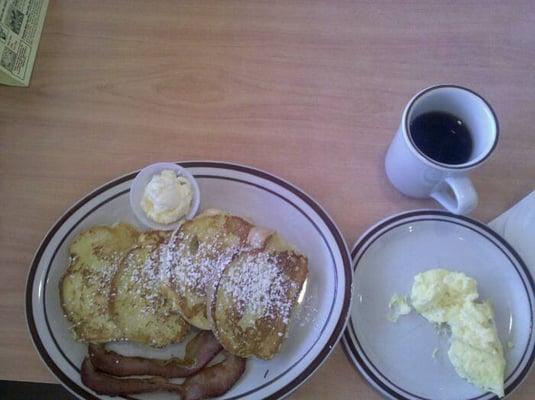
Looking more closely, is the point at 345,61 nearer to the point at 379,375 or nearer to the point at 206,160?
the point at 206,160

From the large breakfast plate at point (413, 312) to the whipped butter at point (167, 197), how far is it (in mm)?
356

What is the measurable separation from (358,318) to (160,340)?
38 cm

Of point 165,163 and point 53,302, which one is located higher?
point 165,163

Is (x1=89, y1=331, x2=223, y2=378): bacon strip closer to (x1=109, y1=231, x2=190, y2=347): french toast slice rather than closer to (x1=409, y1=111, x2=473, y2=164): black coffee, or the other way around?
(x1=109, y1=231, x2=190, y2=347): french toast slice

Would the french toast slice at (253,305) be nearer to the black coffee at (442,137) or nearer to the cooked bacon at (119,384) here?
the cooked bacon at (119,384)

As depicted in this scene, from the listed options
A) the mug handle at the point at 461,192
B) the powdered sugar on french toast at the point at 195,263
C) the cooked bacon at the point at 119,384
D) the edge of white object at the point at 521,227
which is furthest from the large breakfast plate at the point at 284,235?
the edge of white object at the point at 521,227

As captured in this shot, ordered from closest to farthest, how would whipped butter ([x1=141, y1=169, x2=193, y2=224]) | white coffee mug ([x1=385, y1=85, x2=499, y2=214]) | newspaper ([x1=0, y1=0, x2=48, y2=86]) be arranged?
white coffee mug ([x1=385, y1=85, x2=499, y2=214])
whipped butter ([x1=141, y1=169, x2=193, y2=224])
newspaper ([x1=0, y1=0, x2=48, y2=86])

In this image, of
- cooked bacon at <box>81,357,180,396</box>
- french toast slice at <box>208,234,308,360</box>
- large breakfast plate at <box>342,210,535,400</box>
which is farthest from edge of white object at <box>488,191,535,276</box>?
cooked bacon at <box>81,357,180,396</box>

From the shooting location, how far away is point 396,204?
44.6 inches

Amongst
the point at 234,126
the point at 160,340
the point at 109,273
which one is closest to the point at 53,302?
the point at 109,273

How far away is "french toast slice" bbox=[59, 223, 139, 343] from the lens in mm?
1031

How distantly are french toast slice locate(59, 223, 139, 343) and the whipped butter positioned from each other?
8 centimetres

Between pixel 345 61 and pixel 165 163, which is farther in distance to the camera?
pixel 345 61

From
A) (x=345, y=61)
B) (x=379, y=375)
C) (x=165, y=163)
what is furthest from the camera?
(x=345, y=61)
